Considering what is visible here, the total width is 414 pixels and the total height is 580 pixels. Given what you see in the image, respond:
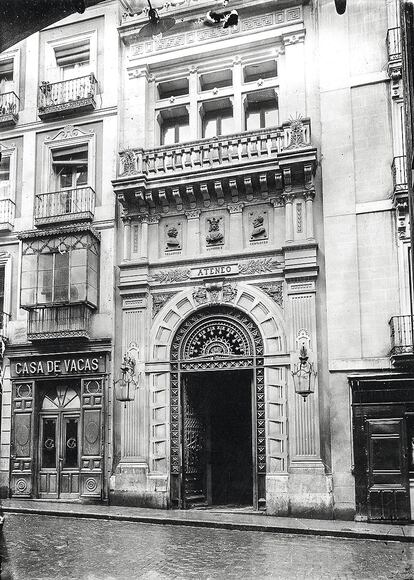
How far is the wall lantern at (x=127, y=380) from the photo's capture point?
58.0 feet

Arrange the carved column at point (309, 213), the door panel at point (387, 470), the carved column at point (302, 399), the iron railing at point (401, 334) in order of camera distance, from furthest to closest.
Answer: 1. the carved column at point (309, 213)
2. the carved column at point (302, 399)
3. the iron railing at point (401, 334)
4. the door panel at point (387, 470)

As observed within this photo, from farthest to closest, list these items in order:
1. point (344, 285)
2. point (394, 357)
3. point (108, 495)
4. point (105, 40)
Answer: point (105, 40) < point (108, 495) < point (344, 285) < point (394, 357)

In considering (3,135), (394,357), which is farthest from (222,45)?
(394,357)

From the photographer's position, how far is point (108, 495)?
17766 millimetres

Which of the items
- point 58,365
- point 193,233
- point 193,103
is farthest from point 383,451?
point 193,103

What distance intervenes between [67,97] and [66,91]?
21cm

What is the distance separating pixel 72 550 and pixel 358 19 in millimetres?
14260

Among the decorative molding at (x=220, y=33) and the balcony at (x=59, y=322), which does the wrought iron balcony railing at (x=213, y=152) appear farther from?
the balcony at (x=59, y=322)

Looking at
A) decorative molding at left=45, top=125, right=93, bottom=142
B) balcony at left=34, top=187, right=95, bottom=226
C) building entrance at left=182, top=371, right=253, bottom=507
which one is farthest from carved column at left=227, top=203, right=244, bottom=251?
decorative molding at left=45, top=125, right=93, bottom=142

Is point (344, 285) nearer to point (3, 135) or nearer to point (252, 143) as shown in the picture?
point (252, 143)

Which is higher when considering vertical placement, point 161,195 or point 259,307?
point 161,195

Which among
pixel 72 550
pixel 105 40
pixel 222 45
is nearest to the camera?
pixel 72 550

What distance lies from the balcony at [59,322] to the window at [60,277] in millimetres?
261

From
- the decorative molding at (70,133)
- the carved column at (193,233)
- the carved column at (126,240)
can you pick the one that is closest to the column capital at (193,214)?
the carved column at (193,233)
